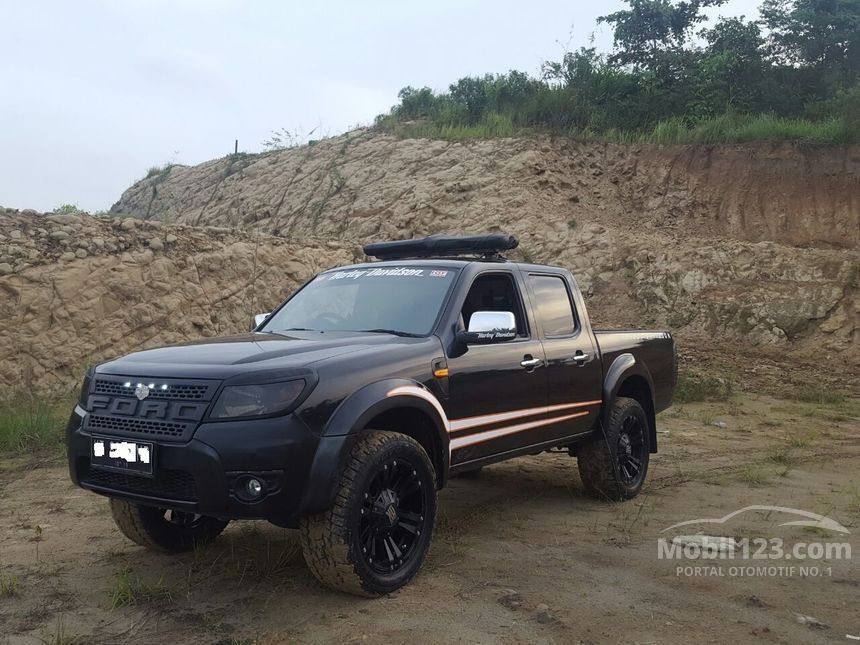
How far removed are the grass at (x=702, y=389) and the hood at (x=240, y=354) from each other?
28.4 feet

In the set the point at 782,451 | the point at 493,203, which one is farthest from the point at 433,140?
the point at 782,451

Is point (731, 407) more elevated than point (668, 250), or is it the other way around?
point (668, 250)

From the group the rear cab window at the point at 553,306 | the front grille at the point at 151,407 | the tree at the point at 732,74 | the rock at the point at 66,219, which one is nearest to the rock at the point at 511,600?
the front grille at the point at 151,407

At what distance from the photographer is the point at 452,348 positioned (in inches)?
177

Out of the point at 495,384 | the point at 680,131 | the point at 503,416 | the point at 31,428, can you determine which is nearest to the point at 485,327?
the point at 495,384

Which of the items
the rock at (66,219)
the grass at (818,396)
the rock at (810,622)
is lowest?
the grass at (818,396)

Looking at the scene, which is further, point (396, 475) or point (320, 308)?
point (320, 308)

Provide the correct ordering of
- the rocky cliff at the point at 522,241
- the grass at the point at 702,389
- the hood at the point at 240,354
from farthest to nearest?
the grass at the point at 702,389 → the rocky cliff at the point at 522,241 → the hood at the point at 240,354

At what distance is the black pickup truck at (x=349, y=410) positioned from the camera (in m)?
3.53

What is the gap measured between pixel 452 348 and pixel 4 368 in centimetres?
793

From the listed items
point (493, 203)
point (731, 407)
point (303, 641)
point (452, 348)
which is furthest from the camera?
point (493, 203)

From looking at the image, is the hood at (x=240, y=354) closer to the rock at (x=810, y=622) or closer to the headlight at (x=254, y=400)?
the headlight at (x=254, y=400)

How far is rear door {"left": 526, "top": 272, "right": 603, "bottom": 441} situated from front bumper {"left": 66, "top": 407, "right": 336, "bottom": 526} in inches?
Answer: 86.3

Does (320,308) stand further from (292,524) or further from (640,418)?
(640,418)
